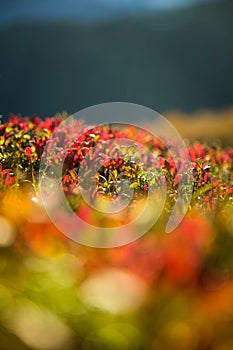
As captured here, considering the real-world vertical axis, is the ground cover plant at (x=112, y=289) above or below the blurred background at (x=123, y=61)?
below

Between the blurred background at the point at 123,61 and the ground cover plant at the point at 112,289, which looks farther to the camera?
the blurred background at the point at 123,61

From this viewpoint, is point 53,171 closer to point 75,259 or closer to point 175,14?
point 75,259

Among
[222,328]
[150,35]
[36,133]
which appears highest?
[150,35]

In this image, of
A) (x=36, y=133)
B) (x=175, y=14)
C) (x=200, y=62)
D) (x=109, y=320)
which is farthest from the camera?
(x=175, y=14)

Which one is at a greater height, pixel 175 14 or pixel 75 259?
pixel 175 14

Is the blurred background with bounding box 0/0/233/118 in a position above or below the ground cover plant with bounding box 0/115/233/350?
above

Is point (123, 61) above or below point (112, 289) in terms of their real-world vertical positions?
above

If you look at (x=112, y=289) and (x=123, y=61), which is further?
(x=123, y=61)

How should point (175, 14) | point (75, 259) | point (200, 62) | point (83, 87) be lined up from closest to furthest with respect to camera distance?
point (75, 259) → point (83, 87) → point (200, 62) → point (175, 14)

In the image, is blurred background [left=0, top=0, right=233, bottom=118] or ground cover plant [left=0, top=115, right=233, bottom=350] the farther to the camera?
blurred background [left=0, top=0, right=233, bottom=118]

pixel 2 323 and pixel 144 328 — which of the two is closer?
pixel 144 328

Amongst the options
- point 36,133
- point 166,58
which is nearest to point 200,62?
point 166,58
